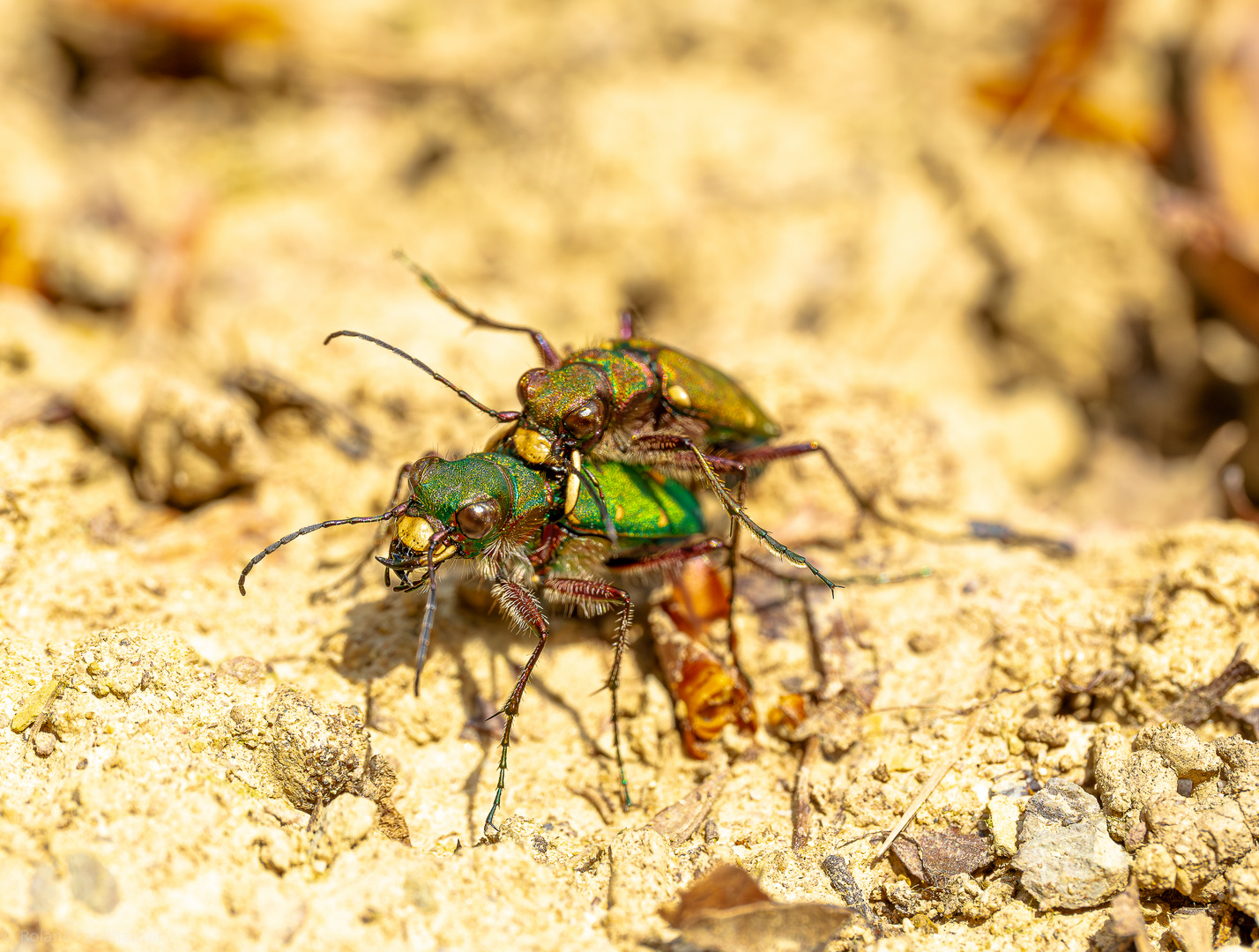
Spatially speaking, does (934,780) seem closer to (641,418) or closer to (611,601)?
(611,601)

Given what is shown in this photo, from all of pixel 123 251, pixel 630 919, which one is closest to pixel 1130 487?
pixel 630 919

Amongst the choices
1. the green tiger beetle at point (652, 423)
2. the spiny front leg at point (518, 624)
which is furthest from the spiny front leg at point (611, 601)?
the green tiger beetle at point (652, 423)

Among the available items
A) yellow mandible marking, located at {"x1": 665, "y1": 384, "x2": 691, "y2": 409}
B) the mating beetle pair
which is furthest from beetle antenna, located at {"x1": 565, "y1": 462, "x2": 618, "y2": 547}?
yellow mandible marking, located at {"x1": 665, "y1": 384, "x2": 691, "y2": 409}

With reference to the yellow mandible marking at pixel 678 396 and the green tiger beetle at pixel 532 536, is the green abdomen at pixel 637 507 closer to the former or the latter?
the green tiger beetle at pixel 532 536

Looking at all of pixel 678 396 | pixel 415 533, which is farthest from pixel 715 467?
pixel 415 533

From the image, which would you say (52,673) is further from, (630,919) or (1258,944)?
(1258,944)

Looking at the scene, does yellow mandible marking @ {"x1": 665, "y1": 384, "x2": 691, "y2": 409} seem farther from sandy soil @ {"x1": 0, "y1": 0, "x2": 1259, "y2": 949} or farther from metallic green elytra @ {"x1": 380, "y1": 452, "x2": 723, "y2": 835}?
sandy soil @ {"x1": 0, "y1": 0, "x2": 1259, "y2": 949}
